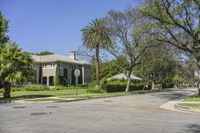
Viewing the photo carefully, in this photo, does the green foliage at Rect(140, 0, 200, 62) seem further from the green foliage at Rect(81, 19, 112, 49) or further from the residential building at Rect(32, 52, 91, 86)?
the residential building at Rect(32, 52, 91, 86)

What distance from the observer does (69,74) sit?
8331 cm

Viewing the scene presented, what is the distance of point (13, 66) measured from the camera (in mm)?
32406

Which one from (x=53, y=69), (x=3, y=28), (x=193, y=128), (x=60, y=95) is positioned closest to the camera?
(x=193, y=128)

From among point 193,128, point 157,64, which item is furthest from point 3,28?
point 193,128

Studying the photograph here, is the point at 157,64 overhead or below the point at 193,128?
overhead

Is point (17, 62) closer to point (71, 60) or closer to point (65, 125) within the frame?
point (65, 125)

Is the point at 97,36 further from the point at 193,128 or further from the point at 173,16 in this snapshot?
the point at 193,128

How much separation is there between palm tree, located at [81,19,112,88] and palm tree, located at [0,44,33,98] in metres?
22.1

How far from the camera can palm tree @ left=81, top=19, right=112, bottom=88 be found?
180 feet

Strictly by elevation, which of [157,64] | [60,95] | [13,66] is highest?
[157,64]

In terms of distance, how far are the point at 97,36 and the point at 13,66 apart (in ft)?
96.7

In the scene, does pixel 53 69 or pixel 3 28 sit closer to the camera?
pixel 3 28

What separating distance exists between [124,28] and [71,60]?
36.2 metres

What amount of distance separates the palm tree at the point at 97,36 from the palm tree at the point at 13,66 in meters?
22.1
